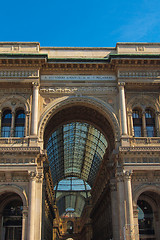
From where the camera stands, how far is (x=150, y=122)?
112 feet

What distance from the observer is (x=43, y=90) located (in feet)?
110

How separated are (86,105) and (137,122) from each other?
5.44 meters

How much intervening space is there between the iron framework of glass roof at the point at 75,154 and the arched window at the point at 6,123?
67.7ft

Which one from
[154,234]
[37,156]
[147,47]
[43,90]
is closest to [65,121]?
[43,90]

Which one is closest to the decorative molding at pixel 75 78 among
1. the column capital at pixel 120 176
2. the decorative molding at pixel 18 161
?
the decorative molding at pixel 18 161

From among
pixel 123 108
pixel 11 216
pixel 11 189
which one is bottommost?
pixel 11 216

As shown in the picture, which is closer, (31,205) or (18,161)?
(31,205)

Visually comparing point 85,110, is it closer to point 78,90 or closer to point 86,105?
point 86,105

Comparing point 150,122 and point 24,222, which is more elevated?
point 150,122

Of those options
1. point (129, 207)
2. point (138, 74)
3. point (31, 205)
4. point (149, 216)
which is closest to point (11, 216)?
point (31, 205)

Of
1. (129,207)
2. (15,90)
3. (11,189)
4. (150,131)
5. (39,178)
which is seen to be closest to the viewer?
(129,207)

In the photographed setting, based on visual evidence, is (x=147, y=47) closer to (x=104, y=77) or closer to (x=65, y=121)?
(x=104, y=77)

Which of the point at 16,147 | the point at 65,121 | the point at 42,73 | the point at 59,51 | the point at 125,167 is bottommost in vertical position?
the point at 125,167

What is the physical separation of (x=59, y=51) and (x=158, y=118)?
12.4 metres
